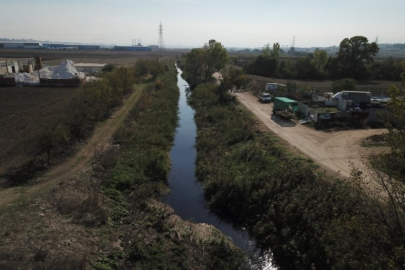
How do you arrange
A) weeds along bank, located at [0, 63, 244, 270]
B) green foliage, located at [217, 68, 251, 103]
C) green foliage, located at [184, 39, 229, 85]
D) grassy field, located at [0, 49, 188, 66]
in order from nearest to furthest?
weeds along bank, located at [0, 63, 244, 270] → green foliage, located at [217, 68, 251, 103] → green foliage, located at [184, 39, 229, 85] → grassy field, located at [0, 49, 188, 66]

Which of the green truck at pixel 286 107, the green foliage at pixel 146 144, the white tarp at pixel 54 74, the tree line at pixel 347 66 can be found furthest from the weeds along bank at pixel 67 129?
the tree line at pixel 347 66

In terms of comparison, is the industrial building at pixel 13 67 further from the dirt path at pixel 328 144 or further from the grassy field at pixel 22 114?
the dirt path at pixel 328 144

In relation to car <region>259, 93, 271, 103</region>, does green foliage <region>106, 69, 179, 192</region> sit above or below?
below

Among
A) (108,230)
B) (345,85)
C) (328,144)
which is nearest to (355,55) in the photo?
(345,85)

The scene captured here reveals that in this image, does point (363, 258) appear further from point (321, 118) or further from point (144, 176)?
point (321, 118)

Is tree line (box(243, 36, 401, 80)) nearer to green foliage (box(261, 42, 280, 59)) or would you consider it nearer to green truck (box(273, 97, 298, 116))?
green foliage (box(261, 42, 280, 59))

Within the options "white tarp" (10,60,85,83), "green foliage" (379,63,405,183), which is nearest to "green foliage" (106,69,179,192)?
"green foliage" (379,63,405,183)
